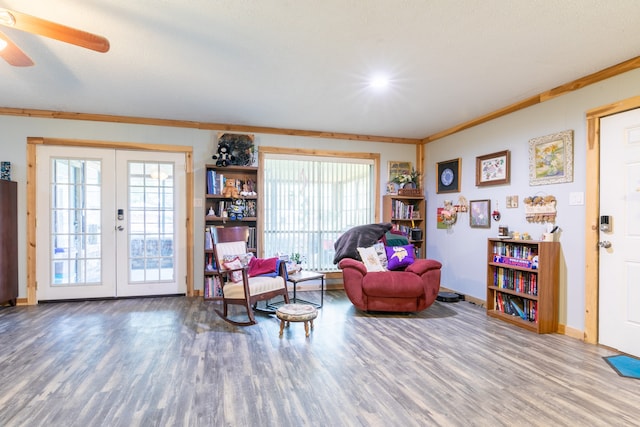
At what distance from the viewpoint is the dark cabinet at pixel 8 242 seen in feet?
12.4

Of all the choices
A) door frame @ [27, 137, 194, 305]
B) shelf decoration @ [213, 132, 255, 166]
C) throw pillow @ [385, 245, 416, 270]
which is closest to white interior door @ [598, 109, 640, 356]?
throw pillow @ [385, 245, 416, 270]

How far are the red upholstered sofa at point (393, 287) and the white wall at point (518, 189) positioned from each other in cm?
102

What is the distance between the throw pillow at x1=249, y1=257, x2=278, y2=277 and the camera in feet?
12.4

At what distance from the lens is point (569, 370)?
2426mm

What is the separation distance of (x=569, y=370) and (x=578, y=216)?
1.45 m

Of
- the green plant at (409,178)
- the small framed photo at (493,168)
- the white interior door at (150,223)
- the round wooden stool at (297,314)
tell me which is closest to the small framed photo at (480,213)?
the small framed photo at (493,168)

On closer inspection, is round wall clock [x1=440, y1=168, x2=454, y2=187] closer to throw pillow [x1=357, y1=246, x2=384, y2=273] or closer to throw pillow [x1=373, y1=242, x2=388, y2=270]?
throw pillow [x1=373, y1=242, x2=388, y2=270]

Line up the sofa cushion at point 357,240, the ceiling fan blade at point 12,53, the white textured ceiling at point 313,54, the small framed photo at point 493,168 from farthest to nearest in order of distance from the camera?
the sofa cushion at point 357,240, the small framed photo at point 493,168, the white textured ceiling at point 313,54, the ceiling fan blade at point 12,53

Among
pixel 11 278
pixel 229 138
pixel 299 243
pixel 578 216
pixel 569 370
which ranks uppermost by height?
pixel 229 138

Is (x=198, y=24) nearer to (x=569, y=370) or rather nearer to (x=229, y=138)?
(x=229, y=138)

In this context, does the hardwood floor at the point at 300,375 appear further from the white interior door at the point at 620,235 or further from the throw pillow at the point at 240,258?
the throw pillow at the point at 240,258

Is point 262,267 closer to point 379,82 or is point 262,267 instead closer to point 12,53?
point 379,82

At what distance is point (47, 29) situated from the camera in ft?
5.56

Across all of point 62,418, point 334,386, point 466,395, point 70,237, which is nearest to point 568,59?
point 466,395
